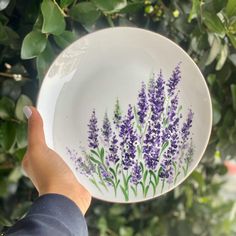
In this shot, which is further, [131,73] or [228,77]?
[228,77]

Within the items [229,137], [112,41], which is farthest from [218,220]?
[112,41]

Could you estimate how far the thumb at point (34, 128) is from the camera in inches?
24.2

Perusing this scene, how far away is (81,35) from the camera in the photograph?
680mm

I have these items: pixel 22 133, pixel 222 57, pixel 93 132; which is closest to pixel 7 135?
pixel 22 133

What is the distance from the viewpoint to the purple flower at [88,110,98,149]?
2.21 feet

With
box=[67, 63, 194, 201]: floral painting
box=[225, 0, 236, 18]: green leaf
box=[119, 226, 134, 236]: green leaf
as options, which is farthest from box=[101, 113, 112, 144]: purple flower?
box=[119, 226, 134, 236]: green leaf

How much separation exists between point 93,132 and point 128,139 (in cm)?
5

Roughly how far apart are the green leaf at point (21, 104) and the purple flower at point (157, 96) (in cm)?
17

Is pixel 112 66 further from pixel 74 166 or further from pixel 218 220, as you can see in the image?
pixel 218 220

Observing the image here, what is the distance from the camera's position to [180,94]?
659 millimetres

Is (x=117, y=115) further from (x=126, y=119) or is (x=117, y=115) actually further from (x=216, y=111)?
(x=216, y=111)

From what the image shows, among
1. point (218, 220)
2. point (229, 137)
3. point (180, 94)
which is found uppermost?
point (180, 94)

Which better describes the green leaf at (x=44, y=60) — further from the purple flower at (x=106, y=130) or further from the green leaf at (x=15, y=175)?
the green leaf at (x=15, y=175)

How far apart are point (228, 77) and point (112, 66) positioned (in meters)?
0.21
